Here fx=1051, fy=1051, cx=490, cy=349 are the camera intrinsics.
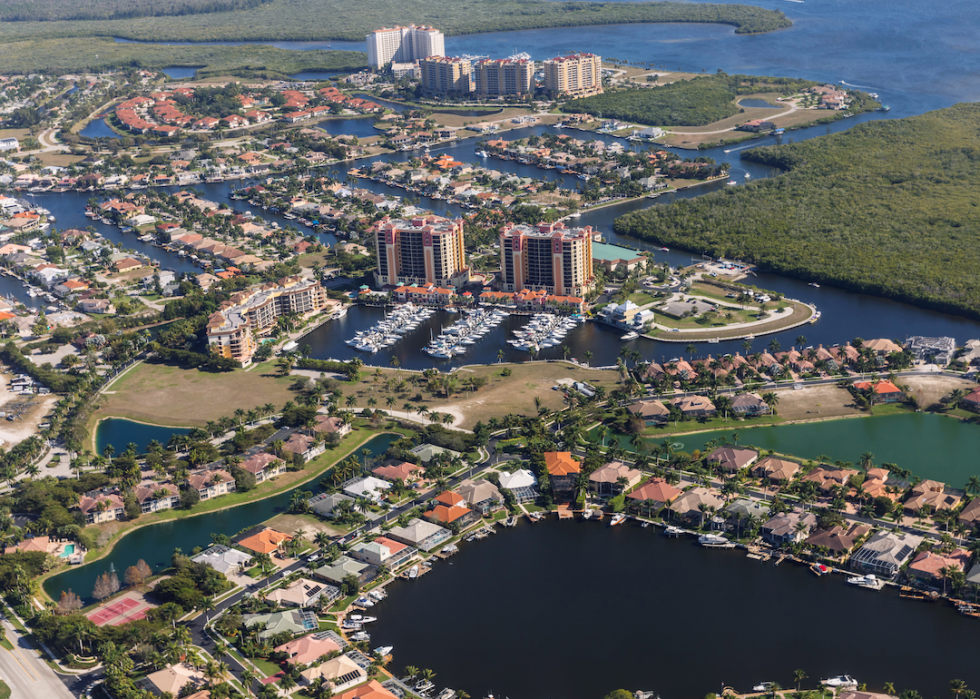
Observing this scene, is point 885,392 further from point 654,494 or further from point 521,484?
point 521,484

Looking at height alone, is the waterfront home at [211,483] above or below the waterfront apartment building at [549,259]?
below

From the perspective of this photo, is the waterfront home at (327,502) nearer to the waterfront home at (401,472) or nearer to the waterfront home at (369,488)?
the waterfront home at (369,488)

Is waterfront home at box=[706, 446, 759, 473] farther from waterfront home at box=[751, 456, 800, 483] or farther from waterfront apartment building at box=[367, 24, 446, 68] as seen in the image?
waterfront apartment building at box=[367, 24, 446, 68]

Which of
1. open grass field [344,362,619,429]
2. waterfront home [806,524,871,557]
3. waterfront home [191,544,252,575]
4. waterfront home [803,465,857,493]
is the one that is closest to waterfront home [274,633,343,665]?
waterfront home [191,544,252,575]

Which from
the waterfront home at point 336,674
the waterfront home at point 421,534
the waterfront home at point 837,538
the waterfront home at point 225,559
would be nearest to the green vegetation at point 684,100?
the waterfront home at point 837,538

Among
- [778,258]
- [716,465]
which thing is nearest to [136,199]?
[778,258]

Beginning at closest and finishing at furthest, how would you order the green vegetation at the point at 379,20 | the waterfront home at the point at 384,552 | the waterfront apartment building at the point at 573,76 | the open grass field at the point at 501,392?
the waterfront home at the point at 384,552 < the open grass field at the point at 501,392 < the waterfront apartment building at the point at 573,76 < the green vegetation at the point at 379,20

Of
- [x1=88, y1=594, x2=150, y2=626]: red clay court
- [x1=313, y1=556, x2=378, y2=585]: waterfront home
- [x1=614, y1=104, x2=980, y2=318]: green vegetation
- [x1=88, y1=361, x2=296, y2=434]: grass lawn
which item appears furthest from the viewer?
[x1=614, y1=104, x2=980, y2=318]: green vegetation
